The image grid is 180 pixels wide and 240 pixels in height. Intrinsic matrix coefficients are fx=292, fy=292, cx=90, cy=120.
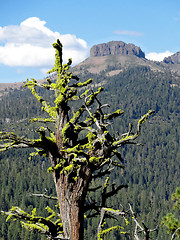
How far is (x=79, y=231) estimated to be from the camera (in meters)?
8.34

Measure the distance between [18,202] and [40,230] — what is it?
18457 centimetres

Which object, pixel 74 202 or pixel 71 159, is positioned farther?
pixel 71 159

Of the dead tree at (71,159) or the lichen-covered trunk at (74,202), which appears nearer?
the dead tree at (71,159)

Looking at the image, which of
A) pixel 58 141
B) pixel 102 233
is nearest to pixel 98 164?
pixel 58 141

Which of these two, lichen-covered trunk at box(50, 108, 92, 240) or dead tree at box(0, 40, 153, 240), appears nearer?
dead tree at box(0, 40, 153, 240)

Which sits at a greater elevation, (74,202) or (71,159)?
(71,159)

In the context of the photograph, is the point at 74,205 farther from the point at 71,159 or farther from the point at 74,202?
the point at 71,159

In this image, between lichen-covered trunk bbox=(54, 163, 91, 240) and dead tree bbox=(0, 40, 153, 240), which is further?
lichen-covered trunk bbox=(54, 163, 91, 240)

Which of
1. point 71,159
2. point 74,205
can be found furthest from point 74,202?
point 71,159

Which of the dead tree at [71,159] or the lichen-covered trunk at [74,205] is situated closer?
the dead tree at [71,159]

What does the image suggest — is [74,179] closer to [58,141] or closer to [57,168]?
[57,168]

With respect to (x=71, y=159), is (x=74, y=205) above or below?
below

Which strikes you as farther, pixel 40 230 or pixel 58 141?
pixel 58 141

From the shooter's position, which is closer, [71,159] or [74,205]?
[74,205]
